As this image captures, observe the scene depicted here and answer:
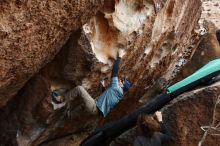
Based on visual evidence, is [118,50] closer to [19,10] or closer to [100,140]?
[100,140]

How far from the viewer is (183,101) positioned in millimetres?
8156

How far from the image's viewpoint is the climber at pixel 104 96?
8562 millimetres

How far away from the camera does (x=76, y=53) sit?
27.7ft

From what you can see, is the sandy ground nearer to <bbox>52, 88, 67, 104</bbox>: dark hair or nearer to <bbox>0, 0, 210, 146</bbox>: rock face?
<bbox>0, 0, 210, 146</bbox>: rock face

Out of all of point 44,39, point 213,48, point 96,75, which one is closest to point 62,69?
point 96,75

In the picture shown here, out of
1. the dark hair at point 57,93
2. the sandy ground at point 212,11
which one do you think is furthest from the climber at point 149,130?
the sandy ground at point 212,11

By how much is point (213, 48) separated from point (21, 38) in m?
7.81

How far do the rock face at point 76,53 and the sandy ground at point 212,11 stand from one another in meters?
2.68

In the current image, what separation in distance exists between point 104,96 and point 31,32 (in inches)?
94.7

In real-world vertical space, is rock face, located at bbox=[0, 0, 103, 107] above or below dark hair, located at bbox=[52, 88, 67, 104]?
above

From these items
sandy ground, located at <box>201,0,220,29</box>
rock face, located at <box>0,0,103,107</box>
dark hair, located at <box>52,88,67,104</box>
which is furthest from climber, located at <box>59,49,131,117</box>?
sandy ground, located at <box>201,0,220,29</box>

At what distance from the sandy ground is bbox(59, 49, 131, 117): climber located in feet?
20.4

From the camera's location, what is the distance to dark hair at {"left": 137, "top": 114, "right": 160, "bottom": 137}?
22.6 feet

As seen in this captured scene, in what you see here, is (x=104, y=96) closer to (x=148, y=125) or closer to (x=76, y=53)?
(x=76, y=53)
